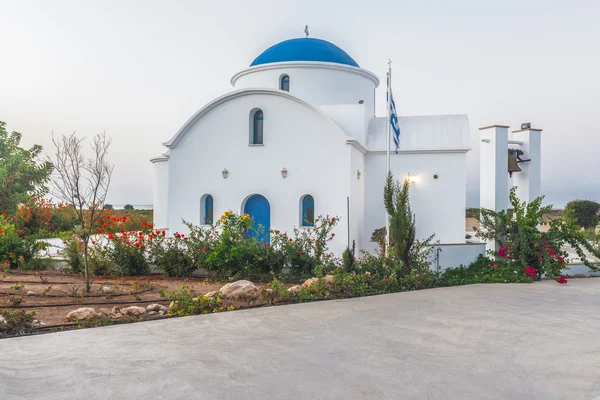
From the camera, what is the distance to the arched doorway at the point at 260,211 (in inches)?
550

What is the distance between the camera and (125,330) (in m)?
6.13

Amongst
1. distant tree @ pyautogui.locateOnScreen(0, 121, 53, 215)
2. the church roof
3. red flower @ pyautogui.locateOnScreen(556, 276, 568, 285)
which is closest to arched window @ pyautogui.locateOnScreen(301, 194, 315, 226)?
the church roof

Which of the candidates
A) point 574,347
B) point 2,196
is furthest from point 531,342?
point 2,196

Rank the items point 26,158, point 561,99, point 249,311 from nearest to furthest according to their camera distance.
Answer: point 249,311, point 561,99, point 26,158

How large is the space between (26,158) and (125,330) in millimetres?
18209

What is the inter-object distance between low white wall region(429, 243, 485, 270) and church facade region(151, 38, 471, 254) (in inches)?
93.7

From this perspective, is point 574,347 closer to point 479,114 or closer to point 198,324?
point 198,324

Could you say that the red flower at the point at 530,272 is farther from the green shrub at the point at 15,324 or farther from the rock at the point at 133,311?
the green shrub at the point at 15,324

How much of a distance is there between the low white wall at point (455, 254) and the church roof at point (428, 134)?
4.02 m

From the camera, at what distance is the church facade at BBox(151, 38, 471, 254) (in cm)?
1343

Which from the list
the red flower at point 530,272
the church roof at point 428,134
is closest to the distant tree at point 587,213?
the church roof at point 428,134

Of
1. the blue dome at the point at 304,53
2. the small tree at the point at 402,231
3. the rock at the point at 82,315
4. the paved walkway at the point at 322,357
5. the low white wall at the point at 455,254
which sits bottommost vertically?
the paved walkway at the point at 322,357

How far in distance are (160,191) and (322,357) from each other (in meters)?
13.9

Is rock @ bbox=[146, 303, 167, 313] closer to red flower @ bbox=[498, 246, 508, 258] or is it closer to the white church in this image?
the white church
